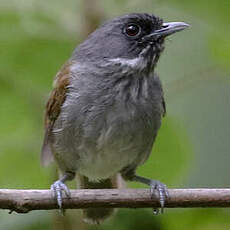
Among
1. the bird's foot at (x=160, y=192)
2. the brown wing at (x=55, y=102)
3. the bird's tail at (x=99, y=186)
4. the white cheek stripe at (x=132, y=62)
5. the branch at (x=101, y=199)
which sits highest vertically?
the white cheek stripe at (x=132, y=62)

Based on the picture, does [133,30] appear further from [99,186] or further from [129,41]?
[99,186]

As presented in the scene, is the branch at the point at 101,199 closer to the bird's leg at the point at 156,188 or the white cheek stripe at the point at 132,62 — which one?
the bird's leg at the point at 156,188

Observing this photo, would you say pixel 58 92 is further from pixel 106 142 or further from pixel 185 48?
pixel 185 48

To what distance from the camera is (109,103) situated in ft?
15.4

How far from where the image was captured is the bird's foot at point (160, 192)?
408 centimetres

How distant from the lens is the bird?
4.71 m

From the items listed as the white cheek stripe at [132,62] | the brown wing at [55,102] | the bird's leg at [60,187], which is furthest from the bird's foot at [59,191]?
the white cheek stripe at [132,62]

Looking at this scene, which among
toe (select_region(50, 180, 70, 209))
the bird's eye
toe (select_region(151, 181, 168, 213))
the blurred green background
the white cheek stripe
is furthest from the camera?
the bird's eye

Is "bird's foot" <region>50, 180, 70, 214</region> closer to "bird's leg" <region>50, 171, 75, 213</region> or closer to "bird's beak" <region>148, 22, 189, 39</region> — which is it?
"bird's leg" <region>50, 171, 75, 213</region>

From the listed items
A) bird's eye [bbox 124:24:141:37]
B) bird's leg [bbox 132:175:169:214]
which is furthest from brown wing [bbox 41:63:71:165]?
bird's leg [bbox 132:175:169:214]

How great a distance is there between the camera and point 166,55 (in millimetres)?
5305

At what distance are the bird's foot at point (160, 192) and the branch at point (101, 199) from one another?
0.14 ft

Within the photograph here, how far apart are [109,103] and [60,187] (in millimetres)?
703

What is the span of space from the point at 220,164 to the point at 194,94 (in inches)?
24.9
